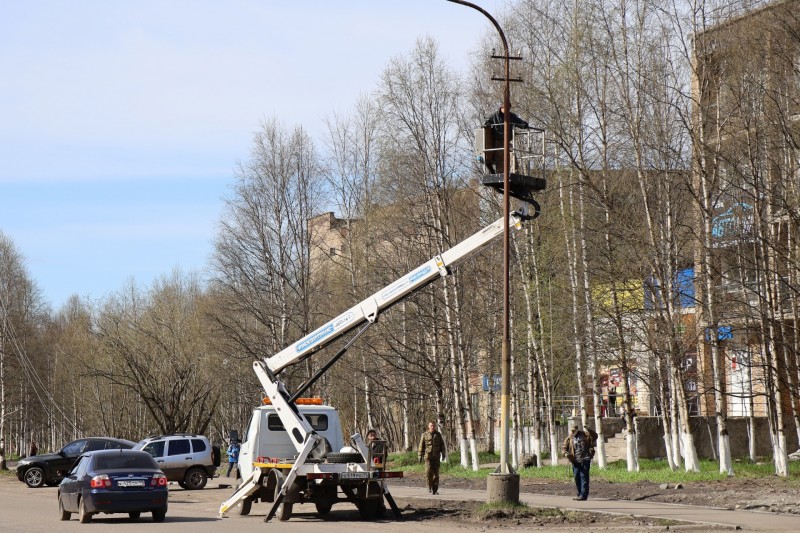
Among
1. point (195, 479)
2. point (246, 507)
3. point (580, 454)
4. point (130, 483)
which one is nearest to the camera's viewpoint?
point (130, 483)

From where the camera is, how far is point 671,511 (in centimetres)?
1856

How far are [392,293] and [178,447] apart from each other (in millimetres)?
17146

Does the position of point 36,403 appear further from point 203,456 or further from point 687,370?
point 687,370

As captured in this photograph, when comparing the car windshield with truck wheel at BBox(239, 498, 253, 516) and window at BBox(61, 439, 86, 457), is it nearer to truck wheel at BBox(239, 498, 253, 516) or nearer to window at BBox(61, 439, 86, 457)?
truck wheel at BBox(239, 498, 253, 516)

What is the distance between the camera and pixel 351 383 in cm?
4103

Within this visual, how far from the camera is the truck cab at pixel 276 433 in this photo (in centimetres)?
2144

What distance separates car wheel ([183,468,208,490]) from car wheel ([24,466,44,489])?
7173 millimetres

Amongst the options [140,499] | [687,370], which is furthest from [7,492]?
[687,370]

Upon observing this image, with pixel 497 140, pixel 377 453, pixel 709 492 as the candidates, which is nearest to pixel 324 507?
pixel 377 453

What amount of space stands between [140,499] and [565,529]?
8.03m

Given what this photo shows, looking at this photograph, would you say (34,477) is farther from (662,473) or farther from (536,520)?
(536,520)

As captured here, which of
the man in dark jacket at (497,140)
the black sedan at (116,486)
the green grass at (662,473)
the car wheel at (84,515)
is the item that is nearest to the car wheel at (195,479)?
the green grass at (662,473)

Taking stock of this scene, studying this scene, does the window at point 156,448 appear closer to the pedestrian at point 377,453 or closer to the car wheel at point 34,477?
the car wheel at point 34,477

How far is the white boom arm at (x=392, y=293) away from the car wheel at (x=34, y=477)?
65.4ft
